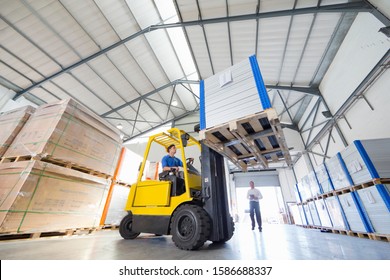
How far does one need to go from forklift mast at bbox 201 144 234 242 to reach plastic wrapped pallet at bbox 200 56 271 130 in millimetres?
620

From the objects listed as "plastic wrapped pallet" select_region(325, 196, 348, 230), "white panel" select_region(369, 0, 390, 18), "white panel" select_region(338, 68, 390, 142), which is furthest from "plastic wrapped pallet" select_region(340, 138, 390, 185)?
"white panel" select_region(369, 0, 390, 18)

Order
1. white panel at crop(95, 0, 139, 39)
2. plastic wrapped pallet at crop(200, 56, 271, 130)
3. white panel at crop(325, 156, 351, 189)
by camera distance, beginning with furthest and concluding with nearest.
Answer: white panel at crop(95, 0, 139, 39) → white panel at crop(325, 156, 351, 189) → plastic wrapped pallet at crop(200, 56, 271, 130)

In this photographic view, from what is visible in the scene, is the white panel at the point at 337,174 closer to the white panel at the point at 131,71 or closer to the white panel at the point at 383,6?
the white panel at the point at 383,6

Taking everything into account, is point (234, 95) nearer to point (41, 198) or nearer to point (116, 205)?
point (41, 198)

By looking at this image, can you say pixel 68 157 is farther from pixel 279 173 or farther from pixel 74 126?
pixel 279 173

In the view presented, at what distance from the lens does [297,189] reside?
7848 millimetres

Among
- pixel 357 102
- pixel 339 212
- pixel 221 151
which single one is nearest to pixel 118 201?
pixel 221 151

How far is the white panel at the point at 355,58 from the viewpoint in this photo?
4.32m

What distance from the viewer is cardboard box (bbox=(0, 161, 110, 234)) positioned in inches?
97.6

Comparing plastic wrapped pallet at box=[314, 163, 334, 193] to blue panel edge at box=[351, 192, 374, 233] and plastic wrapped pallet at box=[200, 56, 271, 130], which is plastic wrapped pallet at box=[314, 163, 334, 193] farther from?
plastic wrapped pallet at box=[200, 56, 271, 130]

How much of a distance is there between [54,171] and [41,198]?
1.49ft

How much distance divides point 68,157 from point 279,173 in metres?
15.6

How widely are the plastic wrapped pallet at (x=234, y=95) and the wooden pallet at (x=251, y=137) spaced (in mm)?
123

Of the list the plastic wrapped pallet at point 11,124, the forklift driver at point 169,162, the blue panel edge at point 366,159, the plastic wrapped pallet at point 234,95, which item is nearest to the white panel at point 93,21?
the plastic wrapped pallet at point 11,124
